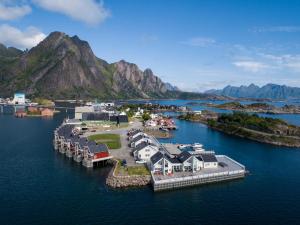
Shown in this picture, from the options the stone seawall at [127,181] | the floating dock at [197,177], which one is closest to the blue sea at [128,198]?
the floating dock at [197,177]

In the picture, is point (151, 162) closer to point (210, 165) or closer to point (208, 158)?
point (208, 158)

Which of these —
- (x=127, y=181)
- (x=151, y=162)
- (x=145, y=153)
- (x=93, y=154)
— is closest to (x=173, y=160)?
(x=151, y=162)

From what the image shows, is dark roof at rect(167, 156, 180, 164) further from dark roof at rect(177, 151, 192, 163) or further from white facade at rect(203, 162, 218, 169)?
white facade at rect(203, 162, 218, 169)

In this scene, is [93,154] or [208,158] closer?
[208,158]

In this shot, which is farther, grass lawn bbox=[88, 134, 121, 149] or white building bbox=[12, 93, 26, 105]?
white building bbox=[12, 93, 26, 105]

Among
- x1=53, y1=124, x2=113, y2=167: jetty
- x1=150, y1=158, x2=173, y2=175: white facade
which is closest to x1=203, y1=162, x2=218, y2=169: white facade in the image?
x1=150, y1=158, x2=173, y2=175: white facade

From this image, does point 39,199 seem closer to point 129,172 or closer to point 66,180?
point 66,180
